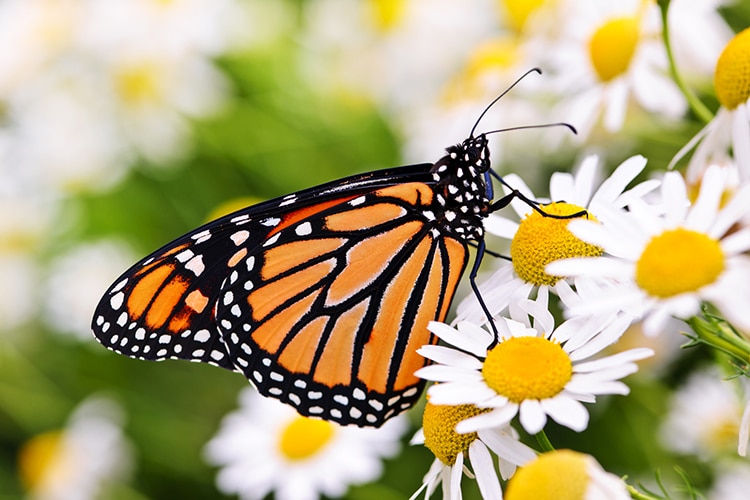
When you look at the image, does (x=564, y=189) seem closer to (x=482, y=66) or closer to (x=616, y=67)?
(x=616, y=67)

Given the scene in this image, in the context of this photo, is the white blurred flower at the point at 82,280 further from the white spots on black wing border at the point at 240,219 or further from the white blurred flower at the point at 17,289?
the white spots on black wing border at the point at 240,219

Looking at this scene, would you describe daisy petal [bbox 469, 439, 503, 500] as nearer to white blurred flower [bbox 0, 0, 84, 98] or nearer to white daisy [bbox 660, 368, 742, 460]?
white daisy [bbox 660, 368, 742, 460]

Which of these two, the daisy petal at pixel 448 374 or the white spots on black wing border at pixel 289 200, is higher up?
the white spots on black wing border at pixel 289 200

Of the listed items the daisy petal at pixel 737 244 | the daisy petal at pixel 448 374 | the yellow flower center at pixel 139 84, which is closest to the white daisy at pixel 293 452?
the daisy petal at pixel 448 374

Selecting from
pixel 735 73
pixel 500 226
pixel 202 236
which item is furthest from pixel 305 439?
pixel 735 73

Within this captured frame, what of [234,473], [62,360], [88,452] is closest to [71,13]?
[62,360]

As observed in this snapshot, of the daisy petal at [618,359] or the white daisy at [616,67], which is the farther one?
the white daisy at [616,67]
